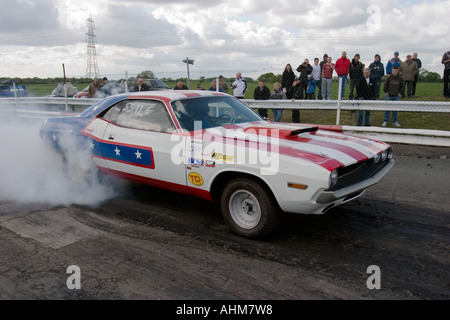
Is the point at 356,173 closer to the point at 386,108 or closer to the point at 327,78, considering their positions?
the point at 386,108

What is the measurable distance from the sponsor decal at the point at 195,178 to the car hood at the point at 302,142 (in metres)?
0.40

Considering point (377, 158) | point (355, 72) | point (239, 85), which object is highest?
point (355, 72)

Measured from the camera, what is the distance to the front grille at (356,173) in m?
3.52

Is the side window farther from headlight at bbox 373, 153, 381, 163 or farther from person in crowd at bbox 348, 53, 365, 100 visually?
person in crowd at bbox 348, 53, 365, 100

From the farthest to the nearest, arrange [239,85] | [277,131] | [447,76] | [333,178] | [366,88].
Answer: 1. [239,85]
2. [447,76]
3. [366,88]
4. [277,131]
5. [333,178]

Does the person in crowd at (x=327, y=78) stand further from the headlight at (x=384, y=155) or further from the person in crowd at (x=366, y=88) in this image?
the headlight at (x=384, y=155)

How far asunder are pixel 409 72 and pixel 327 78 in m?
2.94

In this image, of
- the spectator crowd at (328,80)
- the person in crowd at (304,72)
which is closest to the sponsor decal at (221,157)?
the spectator crowd at (328,80)

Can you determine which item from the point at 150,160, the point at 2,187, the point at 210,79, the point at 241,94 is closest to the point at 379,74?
the point at 241,94

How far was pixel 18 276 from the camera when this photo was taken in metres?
3.16

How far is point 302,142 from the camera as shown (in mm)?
3871

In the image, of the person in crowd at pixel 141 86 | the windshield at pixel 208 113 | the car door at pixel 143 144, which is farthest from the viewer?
the person in crowd at pixel 141 86

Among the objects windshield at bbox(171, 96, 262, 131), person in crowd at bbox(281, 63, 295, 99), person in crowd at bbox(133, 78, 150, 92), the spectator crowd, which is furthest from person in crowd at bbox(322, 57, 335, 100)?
windshield at bbox(171, 96, 262, 131)

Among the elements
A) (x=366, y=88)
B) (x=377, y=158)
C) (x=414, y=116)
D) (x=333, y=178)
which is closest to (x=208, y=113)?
(x=333, y=178)
